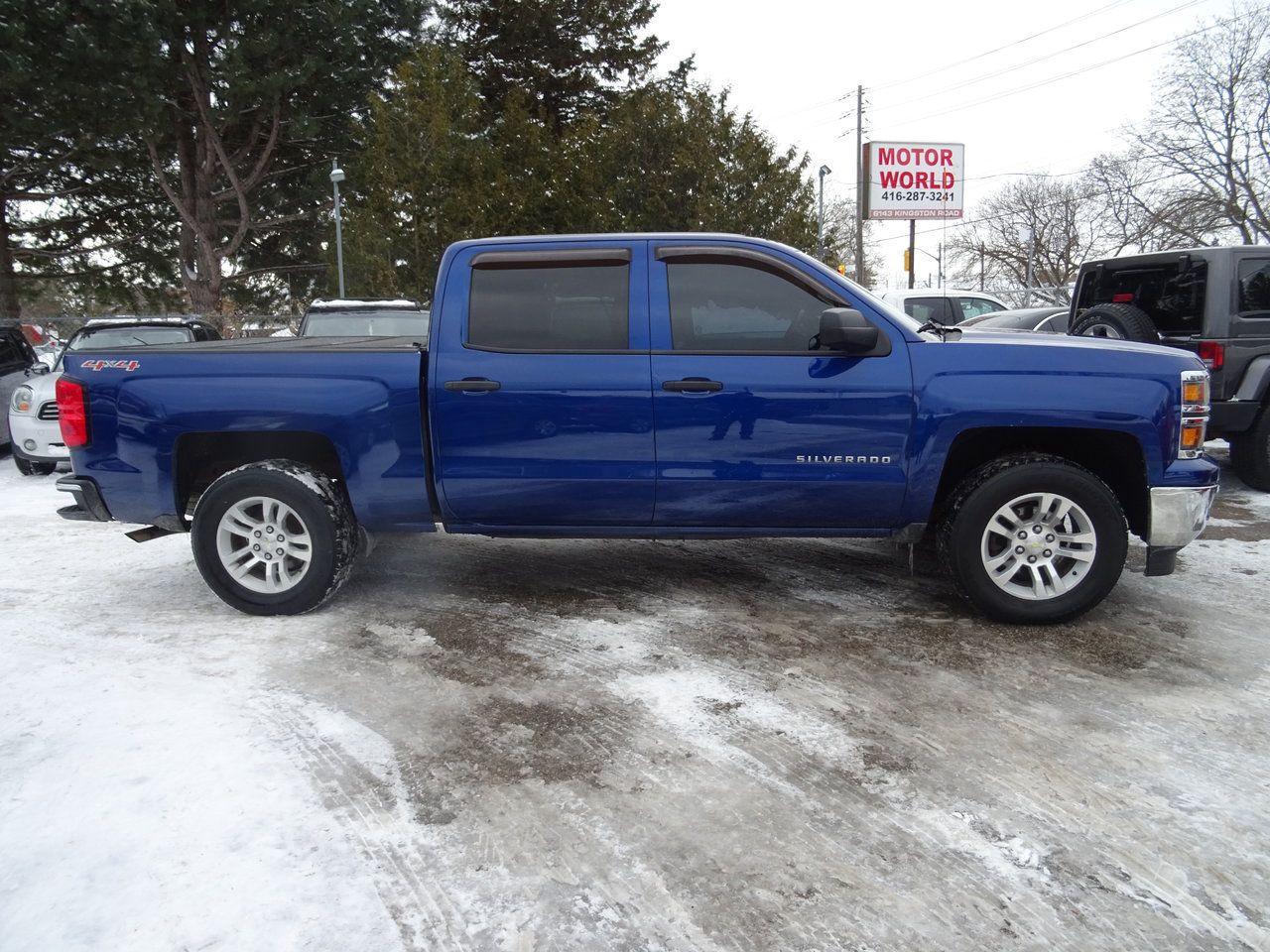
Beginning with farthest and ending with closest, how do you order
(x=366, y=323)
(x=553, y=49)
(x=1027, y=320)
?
(x=553, y=49) < (x=1027, y=320) < (x=366, y=323)

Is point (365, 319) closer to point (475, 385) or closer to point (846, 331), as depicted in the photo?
point (475, 385)

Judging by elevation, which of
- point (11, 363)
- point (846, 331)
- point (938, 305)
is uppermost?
point (938, 305)

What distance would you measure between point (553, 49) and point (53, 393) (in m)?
22.8

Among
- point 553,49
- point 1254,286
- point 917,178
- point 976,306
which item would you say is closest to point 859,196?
point 917,178

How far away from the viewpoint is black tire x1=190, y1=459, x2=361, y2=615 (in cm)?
447

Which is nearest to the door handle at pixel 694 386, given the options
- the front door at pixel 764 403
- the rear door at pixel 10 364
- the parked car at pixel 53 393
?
the front door at pixel 764 403

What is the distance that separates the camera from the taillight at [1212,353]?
725 cm

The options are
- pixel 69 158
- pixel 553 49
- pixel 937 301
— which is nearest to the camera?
pixel 937 301

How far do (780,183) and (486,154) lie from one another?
22.1ft

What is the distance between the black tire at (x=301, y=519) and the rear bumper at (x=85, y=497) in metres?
0.53

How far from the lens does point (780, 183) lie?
20.0 metres

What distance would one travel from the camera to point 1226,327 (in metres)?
7.25

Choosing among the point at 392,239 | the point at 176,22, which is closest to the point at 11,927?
the point at 392,239

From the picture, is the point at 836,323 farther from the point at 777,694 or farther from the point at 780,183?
the point at 780,183
